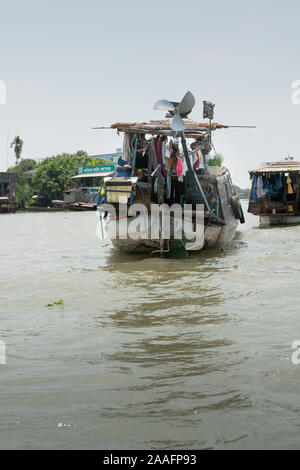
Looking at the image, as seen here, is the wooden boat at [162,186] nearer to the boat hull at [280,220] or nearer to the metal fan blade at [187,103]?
the metal fan blade at [187,103]

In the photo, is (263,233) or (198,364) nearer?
(198,364)

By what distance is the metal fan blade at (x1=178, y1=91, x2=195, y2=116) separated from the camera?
8.98 m

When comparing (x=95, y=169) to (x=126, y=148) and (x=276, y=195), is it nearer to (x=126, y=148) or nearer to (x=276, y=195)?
(x=276, y=195)

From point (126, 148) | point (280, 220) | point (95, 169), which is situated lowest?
point (280, 220)

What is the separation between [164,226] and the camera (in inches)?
373

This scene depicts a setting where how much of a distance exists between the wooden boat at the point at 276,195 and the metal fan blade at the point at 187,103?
371 inches

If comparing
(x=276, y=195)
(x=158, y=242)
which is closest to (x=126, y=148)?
(x=158, y=242)

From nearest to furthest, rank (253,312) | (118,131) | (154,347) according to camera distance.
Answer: (154,347) < (253,312) < (118,131)

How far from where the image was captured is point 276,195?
18609 millimetres

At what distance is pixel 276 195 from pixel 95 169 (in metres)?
33.6

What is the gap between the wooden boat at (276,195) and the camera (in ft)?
59.3

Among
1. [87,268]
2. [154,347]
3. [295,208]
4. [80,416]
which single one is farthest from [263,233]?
[80,416]
